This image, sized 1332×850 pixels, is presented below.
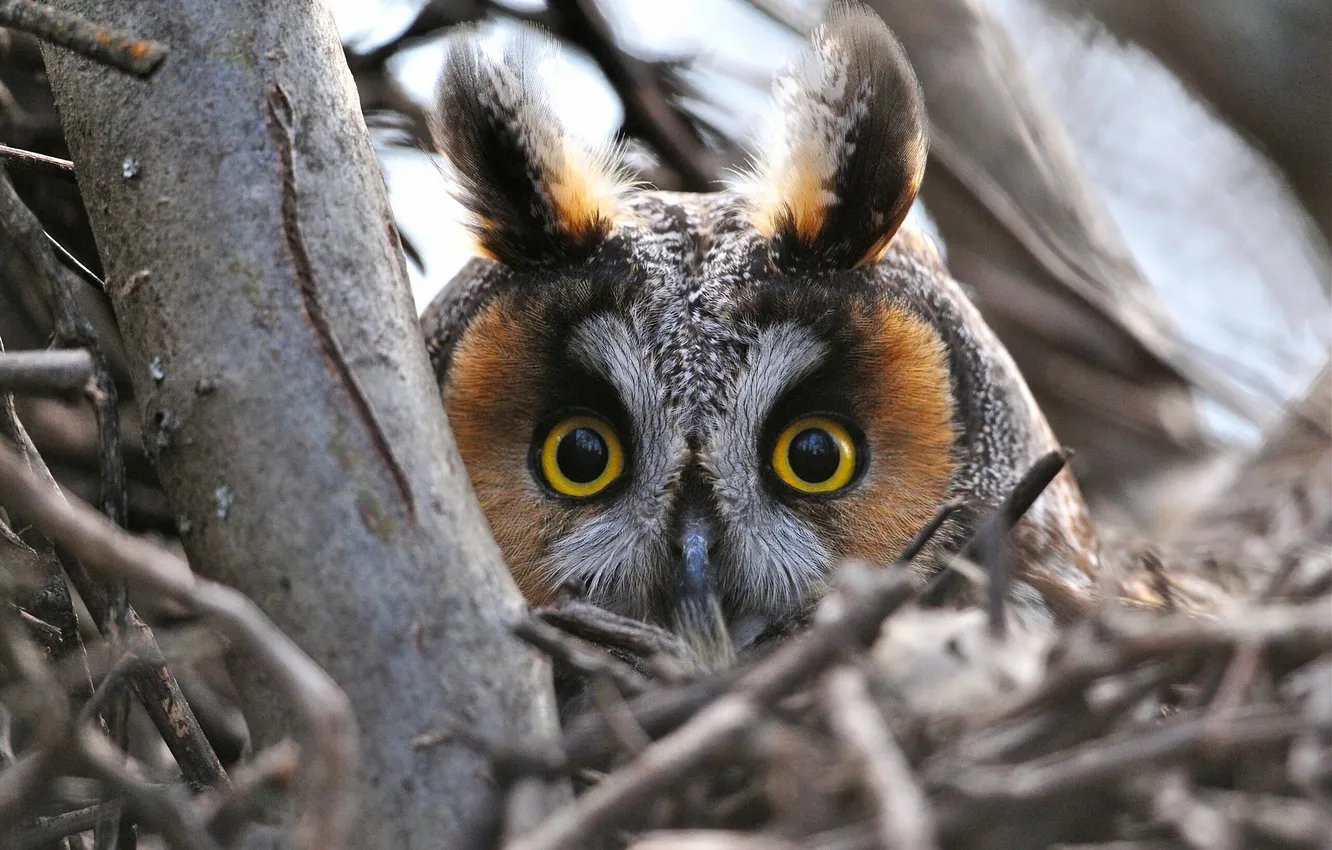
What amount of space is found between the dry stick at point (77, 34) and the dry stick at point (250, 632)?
45 cm

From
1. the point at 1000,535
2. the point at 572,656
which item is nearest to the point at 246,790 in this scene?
the point at 572,656

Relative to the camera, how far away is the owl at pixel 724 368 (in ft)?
5.85

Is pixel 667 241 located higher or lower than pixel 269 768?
higher

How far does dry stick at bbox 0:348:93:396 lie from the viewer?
116 cm

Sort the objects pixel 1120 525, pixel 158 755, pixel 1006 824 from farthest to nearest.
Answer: pixel 1120 525, pixel 158 755, pixel 1006 824

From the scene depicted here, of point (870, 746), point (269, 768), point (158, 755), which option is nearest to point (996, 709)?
point (870, 746)

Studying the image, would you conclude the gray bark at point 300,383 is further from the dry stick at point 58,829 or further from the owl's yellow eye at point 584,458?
the owl's yellow eye at point 584,458

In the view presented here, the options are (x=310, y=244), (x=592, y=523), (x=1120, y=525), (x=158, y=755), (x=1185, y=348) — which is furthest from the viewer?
(x=1120, y=525)

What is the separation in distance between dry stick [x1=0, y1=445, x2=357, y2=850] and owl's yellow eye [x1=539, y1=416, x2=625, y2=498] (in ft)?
3.06

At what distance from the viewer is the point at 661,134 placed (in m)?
2.55

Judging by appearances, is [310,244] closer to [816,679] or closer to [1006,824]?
[816,679]

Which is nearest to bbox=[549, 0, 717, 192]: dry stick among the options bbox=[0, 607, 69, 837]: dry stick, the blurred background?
the blurred background

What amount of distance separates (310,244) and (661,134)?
138 centimetres

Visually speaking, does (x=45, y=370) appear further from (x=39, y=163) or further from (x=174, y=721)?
(x=39, y=163)
